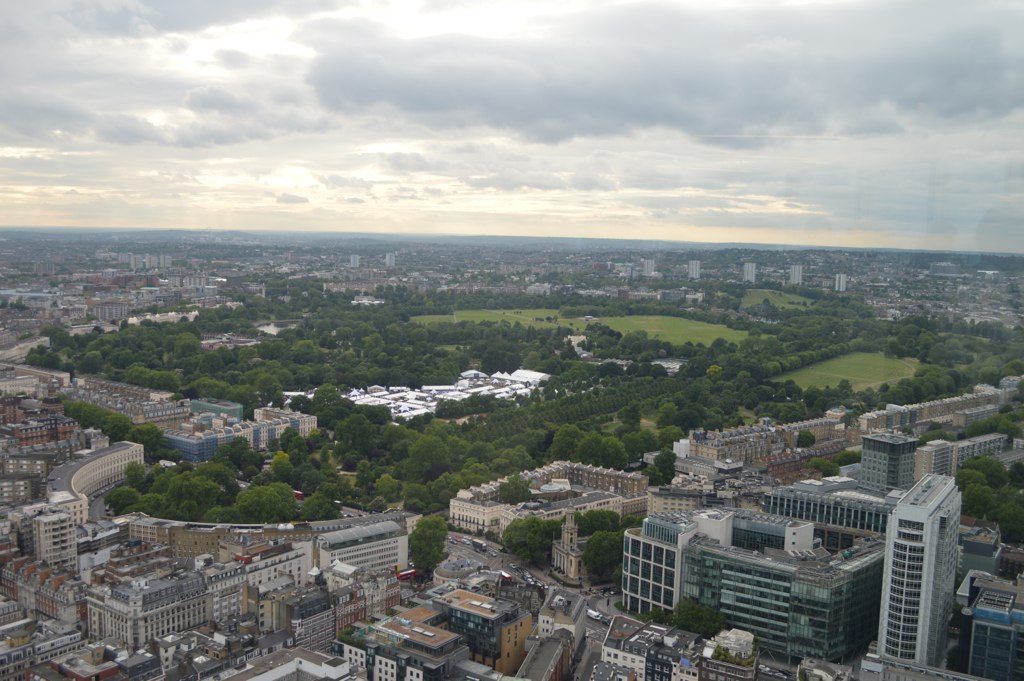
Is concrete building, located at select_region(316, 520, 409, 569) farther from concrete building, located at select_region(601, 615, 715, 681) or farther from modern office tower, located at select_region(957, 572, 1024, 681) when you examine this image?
modern office tower, located at select_region(957, 572, 1024, 681)

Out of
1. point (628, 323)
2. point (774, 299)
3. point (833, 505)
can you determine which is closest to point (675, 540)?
point (833, 505)

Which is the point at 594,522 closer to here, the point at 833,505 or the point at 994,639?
the point at 833,505

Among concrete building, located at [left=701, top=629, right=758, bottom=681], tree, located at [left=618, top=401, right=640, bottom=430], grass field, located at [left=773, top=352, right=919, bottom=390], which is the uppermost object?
grass field, located at [left=773, top=352, right=919, bottom=390]

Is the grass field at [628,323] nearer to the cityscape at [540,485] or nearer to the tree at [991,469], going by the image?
the cityscape at [540,485]

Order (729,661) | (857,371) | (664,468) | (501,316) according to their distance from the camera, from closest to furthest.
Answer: (729,661) → (664,468) → (857,371) → (501,316)

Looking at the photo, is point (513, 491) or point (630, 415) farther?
point (630, 415)

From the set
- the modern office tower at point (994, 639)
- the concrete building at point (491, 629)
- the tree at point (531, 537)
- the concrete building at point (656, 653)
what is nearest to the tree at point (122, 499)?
the tree at point (531, 537)

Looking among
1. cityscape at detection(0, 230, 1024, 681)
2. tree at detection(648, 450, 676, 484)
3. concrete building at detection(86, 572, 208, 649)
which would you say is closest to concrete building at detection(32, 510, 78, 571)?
cityscape at detection(0, 230, 1024, 681)
